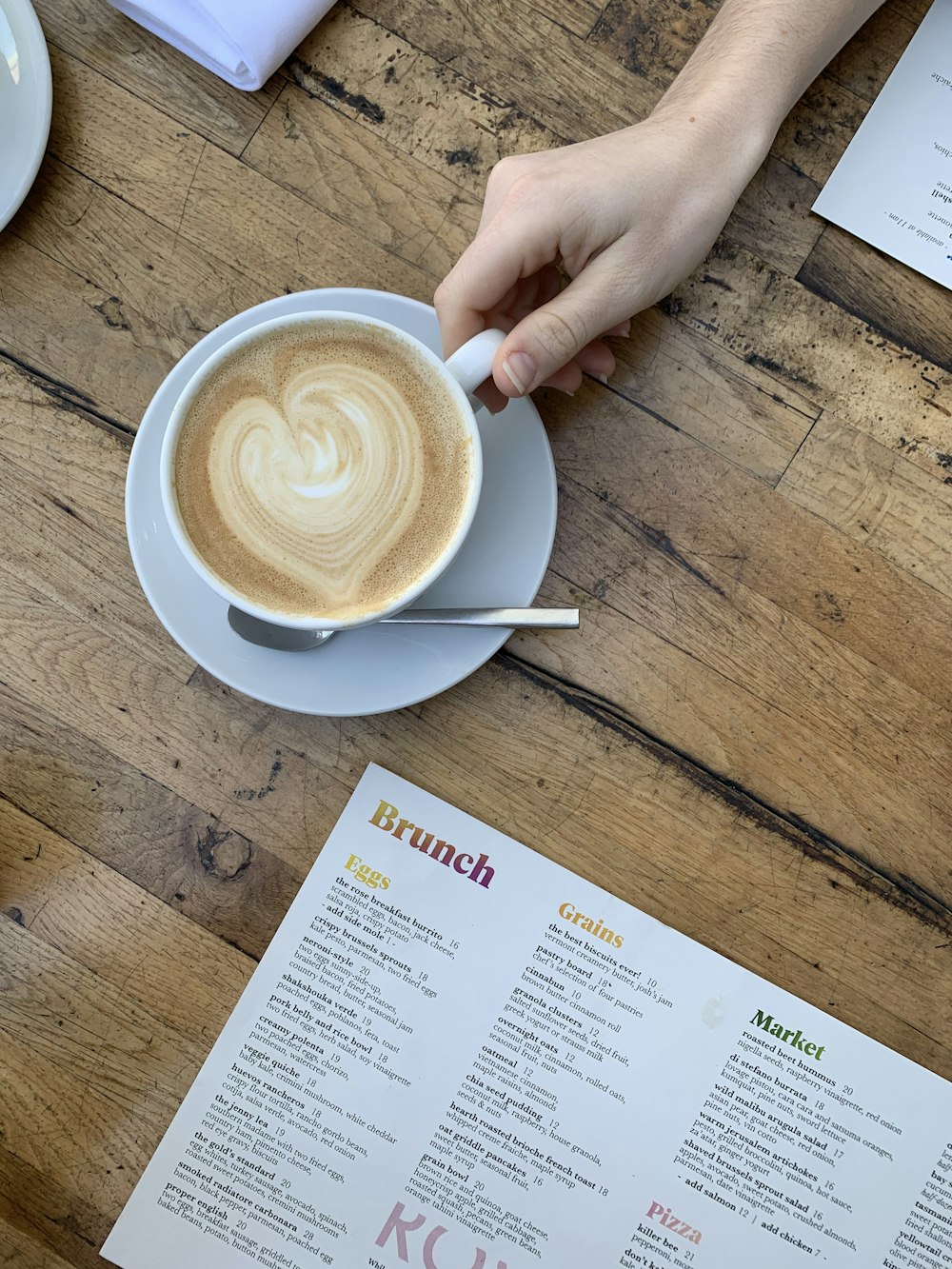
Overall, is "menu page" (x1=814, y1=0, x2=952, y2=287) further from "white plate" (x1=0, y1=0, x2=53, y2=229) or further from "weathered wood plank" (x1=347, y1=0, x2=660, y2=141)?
"white plate" (x1=0, y1=0, x2=53, y2=229)

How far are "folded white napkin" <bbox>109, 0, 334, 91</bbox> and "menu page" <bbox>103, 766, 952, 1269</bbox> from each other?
72 centimetres

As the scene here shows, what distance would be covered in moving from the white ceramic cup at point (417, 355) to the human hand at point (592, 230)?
2 centimetres

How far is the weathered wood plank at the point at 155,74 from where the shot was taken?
944 millimetres

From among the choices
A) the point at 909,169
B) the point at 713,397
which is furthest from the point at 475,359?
the point at 909,169

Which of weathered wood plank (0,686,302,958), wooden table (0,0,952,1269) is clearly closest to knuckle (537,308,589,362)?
wooden table (0,0,952,1269)

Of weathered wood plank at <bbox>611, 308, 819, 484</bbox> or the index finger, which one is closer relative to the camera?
the index finger

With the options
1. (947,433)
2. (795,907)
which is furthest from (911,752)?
(947,433)

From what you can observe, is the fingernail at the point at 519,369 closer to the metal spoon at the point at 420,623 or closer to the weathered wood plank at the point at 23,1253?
the metal spoon at the point at 420,623

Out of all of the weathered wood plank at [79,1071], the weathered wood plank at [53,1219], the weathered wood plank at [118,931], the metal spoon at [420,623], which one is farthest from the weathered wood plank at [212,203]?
the weathered wood plank at [53,1219]

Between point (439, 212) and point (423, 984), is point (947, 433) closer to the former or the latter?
point (439, 212)

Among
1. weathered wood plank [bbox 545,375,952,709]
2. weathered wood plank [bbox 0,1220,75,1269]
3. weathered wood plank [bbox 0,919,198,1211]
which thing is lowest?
weathered wood plank [bbox 0,1220,75,1269]

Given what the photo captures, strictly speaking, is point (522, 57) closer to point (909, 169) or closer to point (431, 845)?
point (909, 169)

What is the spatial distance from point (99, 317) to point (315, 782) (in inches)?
19.0

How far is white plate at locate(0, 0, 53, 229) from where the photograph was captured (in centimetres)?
90
